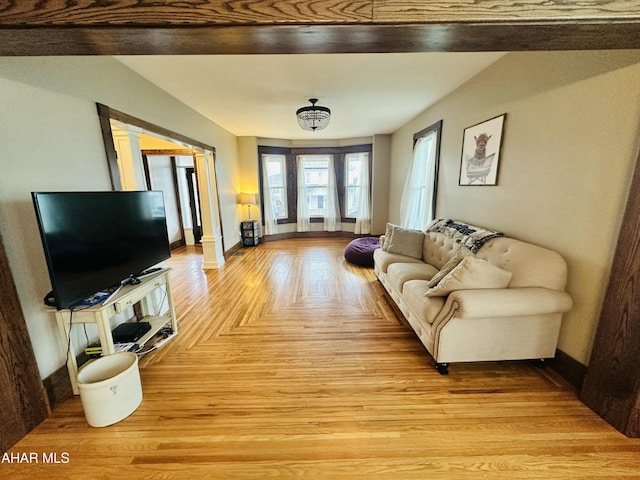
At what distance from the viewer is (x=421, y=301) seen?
6.54ft

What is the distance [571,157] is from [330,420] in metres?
2.39

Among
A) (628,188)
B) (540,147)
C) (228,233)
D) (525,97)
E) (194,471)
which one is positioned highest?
(525,97)

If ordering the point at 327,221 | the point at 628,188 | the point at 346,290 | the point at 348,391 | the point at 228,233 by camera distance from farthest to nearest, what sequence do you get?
the point at 327,221 → the point at 228,233 → the point at 346,290 → the point at 348,391 → the point at 628,188

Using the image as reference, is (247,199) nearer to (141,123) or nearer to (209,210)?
(209,210)

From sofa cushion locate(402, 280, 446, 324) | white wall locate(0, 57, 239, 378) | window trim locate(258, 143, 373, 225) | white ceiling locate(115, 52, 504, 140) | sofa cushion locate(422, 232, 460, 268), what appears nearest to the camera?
white wall locate(0, 57, 239, 378)

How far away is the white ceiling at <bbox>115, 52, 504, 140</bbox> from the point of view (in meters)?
2.23

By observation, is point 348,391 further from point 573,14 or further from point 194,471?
point 573,14

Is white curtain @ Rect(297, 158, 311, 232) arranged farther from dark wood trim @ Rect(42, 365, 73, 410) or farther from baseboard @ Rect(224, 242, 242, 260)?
dark wood trim @ Rect(42, 365, 73, 410)

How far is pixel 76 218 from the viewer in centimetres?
156

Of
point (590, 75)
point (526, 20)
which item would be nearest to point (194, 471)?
point (526, 20)

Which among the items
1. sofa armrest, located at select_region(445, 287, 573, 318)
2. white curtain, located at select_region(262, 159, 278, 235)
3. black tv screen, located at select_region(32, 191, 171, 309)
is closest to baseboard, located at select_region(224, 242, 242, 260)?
white curtain, located at select_region(262, 159, 278, 235)

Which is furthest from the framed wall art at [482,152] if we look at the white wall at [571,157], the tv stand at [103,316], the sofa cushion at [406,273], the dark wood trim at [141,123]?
the dark wood trim at [141,123]

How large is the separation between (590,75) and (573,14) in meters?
1.10

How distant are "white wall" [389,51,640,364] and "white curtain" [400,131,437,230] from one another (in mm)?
1231
